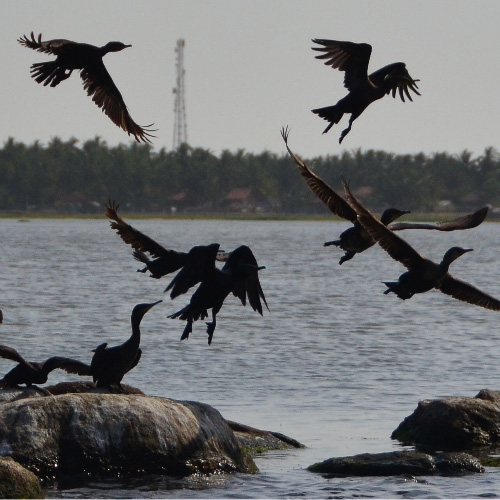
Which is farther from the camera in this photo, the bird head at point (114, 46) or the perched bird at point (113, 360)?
the perched bird at point (113, 360)

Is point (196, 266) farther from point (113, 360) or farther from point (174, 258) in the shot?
point (113, 360)

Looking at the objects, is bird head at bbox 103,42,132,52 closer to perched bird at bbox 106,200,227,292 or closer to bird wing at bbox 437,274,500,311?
perched bird at bbox 106,200,227,292

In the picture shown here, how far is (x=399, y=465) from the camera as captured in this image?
15531mm

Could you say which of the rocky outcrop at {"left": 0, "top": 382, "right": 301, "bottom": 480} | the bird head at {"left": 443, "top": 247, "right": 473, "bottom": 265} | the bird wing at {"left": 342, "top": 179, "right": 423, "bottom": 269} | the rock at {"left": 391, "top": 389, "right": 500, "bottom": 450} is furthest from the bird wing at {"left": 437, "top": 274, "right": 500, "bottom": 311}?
the rock at {"left": 391, "top": 389, "right": 500, "bottom": 450}

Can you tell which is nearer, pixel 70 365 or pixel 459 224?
pixel 459 224

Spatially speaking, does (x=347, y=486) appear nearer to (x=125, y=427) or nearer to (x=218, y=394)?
(x=125, y=427)

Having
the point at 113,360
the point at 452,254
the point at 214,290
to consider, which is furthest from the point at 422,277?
the point at 113,360

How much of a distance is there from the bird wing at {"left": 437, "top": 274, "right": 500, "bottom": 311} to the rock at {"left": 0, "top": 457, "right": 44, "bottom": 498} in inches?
190

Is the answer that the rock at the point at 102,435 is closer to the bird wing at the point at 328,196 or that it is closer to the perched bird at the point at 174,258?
the perched bird at the point at 174,258

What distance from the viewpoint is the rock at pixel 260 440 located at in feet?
54.9

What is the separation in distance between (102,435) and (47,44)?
13.7 feet

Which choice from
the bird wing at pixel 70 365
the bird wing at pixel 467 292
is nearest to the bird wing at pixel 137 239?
the bird wing at pixel 70 365

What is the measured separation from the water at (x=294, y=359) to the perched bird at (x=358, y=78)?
4206 mm

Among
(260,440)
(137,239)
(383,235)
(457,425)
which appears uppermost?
(383,235)
